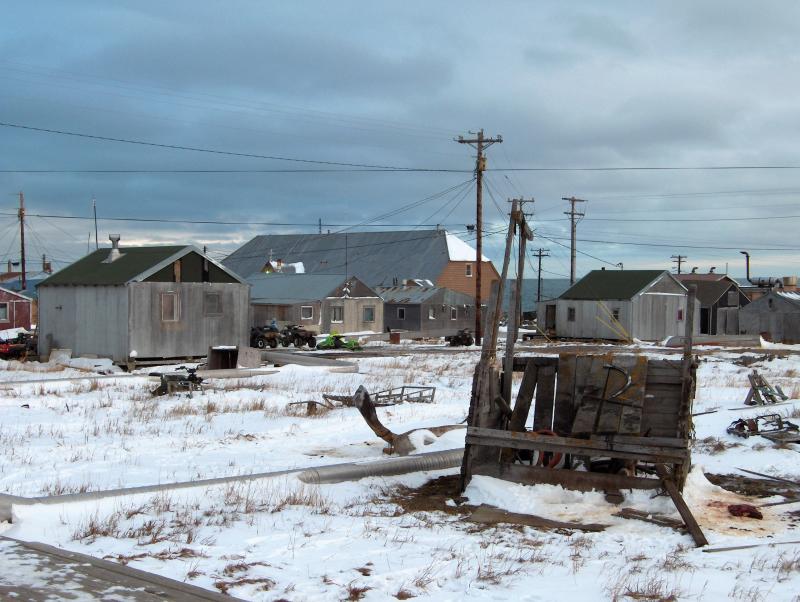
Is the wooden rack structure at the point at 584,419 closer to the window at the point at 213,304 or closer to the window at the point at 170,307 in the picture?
the window at the point at 170,307

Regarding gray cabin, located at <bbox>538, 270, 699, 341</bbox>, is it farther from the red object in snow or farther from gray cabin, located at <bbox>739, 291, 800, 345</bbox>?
the red object in snow

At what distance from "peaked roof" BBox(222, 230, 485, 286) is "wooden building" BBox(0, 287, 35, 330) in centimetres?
2579

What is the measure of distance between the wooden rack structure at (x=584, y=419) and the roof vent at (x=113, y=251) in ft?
93.2

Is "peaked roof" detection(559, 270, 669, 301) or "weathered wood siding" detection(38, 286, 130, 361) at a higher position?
"peaked roof" detection(559, 270, 669, 301)

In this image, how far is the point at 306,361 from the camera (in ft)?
106

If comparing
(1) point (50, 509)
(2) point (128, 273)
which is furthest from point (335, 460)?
(2) point (128, 273)

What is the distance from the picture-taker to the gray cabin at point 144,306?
32.4 m

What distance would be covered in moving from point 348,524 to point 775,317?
57.0 metres

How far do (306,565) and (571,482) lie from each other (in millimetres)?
3833

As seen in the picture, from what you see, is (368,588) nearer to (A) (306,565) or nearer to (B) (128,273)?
(A) (306,565)

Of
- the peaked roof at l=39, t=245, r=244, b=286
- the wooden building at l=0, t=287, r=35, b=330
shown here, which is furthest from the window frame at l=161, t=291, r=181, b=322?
the wooden building at l=0, t=287, r=35, b=330

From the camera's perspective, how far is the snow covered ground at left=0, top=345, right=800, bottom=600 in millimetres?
6586

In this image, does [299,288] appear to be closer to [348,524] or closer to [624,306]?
[624,306]

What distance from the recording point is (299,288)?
56.1 metres
